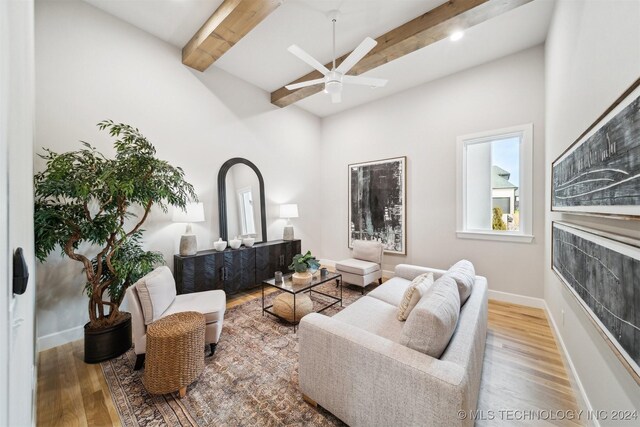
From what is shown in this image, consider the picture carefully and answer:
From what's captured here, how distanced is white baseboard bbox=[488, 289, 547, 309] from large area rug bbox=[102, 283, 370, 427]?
2.86m

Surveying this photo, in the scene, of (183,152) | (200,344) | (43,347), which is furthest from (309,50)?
(43,347)

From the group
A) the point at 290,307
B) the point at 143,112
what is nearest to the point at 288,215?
the point at 290,307

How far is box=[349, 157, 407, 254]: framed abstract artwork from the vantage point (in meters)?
4.26

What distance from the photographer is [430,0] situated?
2467 mm

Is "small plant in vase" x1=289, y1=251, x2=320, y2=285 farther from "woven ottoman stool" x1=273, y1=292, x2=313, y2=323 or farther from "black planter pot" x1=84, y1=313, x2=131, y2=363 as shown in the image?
"black planter pot" x1=84, y1=313, x2=131, y2=363

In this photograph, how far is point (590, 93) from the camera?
1.45 m

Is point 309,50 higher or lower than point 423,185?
higher

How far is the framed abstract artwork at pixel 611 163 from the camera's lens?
938 millimetres

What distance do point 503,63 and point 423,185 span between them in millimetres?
1887

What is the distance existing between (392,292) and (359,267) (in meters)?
1.06

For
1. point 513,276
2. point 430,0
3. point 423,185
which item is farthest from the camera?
point 423,185

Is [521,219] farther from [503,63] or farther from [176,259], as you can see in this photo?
[176,259]

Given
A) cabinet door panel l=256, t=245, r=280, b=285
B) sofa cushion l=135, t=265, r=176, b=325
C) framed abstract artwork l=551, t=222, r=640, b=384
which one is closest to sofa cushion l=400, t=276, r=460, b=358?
framed abstract artwork l=551, t=222, r=640, b=384

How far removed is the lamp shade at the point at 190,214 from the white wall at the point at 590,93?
140 inches
